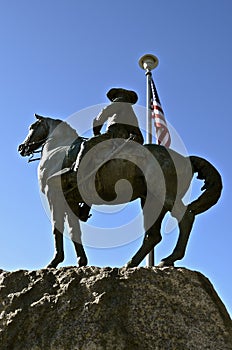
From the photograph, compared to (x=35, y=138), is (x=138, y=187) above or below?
below

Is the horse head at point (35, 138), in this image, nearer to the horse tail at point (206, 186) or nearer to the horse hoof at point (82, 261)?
the horse hoof at point (82, 261)

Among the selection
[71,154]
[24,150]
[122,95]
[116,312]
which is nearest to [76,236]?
[71,154]

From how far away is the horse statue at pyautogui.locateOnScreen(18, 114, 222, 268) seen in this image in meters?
7.29

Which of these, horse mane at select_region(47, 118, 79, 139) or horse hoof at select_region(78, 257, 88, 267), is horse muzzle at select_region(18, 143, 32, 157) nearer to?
horse mane at select_region(47, 118, 79, 139)

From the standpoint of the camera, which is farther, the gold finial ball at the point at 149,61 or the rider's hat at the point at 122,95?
the gold finial ball at the point at 149,61

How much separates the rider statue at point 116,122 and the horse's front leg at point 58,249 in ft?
1.64

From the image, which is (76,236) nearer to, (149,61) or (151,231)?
(151,231)

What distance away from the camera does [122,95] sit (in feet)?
27.3

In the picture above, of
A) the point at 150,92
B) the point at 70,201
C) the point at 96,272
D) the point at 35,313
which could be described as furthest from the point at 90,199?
the point at 150,92

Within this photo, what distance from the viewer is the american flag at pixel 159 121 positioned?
10.7 metres

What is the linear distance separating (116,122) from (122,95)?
0.59 m

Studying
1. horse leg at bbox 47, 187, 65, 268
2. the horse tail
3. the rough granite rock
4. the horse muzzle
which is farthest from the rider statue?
the rough granite rock

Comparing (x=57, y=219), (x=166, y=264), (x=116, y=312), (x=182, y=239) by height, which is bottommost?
(x=116, y=312)

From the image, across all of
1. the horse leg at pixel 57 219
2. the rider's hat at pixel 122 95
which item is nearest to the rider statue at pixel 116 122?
the rider's hat at pixel 122 95
